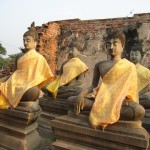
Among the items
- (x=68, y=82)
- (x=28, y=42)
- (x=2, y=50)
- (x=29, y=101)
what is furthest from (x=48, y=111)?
(x=2, y=50)

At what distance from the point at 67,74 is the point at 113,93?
207 cm

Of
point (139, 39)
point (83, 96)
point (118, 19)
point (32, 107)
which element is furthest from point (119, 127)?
point (118, 19)

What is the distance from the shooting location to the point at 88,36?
26.9ft

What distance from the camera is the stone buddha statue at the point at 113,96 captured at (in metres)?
2.77

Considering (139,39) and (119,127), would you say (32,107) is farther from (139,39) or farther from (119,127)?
(139,39)

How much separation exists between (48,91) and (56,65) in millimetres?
3762

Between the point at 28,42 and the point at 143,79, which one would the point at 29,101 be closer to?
the point at 28,42

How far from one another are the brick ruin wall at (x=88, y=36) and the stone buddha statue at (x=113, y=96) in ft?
12.9

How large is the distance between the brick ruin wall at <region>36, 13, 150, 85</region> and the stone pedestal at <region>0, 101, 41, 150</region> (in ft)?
12.4

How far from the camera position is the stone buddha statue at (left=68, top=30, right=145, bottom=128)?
277 centimetres

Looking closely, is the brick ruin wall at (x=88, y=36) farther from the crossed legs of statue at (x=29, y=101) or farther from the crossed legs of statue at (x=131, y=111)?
the crossed legs of statue at (x=131, y=111)

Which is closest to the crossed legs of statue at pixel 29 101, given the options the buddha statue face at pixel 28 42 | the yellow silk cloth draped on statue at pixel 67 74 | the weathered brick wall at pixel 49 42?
the buddha statue face at pixel 28 42

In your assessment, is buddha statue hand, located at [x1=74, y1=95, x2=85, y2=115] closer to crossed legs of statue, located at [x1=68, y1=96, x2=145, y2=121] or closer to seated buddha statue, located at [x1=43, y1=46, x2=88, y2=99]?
crossed legs of statue, located at [x1=68, y1=96, x2=145, y2=121]

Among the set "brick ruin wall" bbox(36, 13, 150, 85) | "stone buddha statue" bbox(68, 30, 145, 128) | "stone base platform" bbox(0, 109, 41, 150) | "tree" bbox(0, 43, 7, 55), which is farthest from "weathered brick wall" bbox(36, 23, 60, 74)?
"tree" bbox(0, 43, 7, 55)
